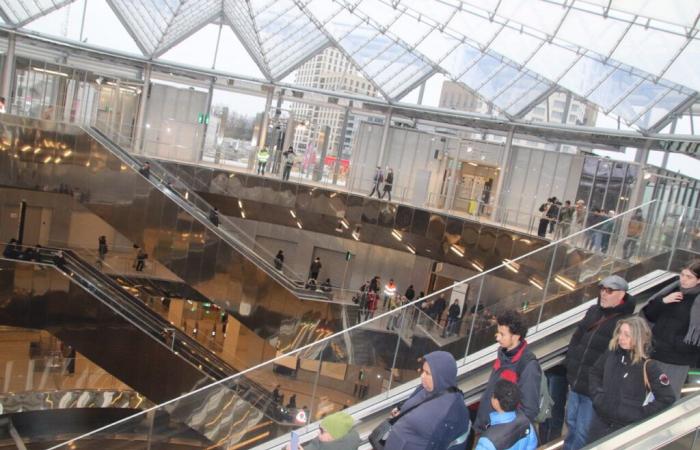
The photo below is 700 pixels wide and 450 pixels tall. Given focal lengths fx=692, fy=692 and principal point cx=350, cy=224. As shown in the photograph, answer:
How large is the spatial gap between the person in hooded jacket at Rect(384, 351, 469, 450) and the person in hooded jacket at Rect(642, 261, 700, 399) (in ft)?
7.62

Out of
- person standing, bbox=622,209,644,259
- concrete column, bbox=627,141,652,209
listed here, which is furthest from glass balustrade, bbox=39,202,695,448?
concrete column, bbox=627,141,652,209

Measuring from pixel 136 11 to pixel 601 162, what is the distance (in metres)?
22.0

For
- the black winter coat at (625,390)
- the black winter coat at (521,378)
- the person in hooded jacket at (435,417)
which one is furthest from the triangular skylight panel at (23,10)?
the black winter coat at (625,390)

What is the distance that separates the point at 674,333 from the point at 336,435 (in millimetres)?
3244

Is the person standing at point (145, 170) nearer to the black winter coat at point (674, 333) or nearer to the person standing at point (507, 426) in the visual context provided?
the black winter coat at point (674, 333)

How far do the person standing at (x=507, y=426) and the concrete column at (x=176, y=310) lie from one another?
21.3 metres

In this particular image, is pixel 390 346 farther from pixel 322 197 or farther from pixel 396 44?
pixel 396 44

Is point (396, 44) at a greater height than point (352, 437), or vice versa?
point (396, 44)

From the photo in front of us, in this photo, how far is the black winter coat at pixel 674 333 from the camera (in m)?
6.05

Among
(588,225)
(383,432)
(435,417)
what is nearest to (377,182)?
(588,225)

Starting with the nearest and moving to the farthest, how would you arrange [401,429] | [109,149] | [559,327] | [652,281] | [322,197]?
1. [401,429]
2. [559,327]
3. [652,281]
4. [109,149]
5. [322,197]

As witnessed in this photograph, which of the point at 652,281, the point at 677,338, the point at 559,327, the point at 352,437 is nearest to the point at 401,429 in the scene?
the point at 352,437

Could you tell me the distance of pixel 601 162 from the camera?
29.4 meters

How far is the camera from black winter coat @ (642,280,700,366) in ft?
19.8
